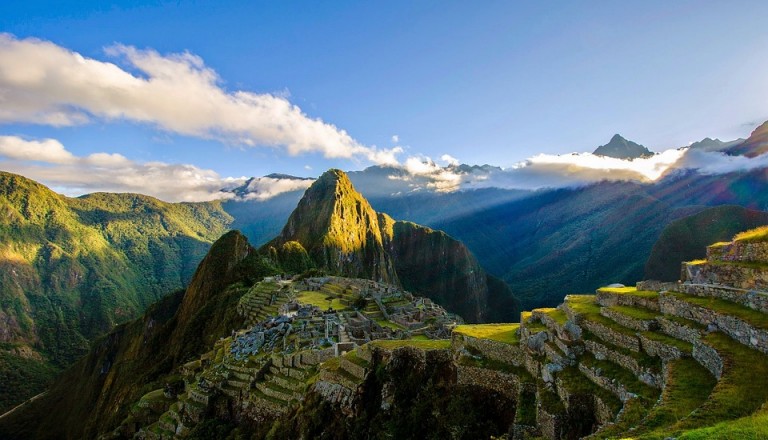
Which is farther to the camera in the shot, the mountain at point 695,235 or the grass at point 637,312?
the mountain at point 695,235

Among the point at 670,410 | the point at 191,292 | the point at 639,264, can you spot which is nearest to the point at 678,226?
the point at 639,264

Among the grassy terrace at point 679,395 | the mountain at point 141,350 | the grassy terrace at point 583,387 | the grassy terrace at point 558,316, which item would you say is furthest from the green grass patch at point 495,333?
the mountain at point 141,350

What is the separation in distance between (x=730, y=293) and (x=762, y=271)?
3.54 feet

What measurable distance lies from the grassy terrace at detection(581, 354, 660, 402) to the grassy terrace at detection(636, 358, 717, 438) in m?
0.86

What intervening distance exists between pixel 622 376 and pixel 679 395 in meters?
3.01

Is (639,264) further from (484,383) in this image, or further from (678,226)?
(484,383)

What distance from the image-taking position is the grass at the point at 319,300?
61.3 m

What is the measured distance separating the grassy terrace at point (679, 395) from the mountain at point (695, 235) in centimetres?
18627

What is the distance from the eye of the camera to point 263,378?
3117 centimetres

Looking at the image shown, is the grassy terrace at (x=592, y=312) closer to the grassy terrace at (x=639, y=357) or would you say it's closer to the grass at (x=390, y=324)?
the grassy terrace at (x=639, y=357)

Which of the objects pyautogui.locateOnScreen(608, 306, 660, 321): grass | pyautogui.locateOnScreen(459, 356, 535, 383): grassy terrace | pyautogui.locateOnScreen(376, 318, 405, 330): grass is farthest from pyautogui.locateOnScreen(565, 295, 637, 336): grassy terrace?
pyautogui.locateOnScreen(376, 318, 405, 330): grass

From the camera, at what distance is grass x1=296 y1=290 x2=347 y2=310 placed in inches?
2414

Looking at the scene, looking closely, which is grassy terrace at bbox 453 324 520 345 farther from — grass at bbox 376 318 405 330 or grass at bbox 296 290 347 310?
grass at bbox 296 290 347 310

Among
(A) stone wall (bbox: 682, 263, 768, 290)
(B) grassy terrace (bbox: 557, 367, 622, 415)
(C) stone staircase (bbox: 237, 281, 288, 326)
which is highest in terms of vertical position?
(A) stone wall (bbox: 682, 263, 768, 290)
